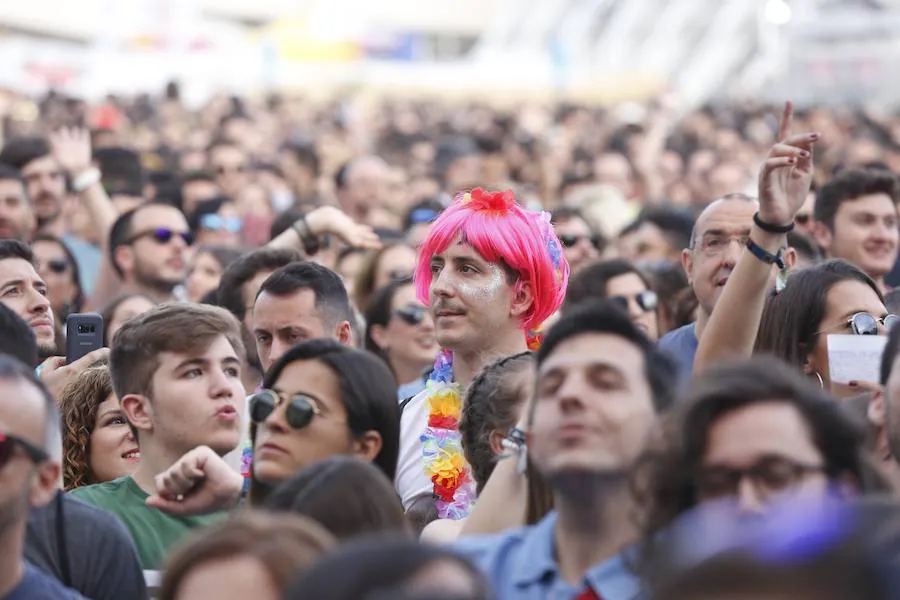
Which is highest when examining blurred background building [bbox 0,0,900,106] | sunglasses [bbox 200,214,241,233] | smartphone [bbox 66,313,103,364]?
blurred background building [bbox 0,0,900,106]

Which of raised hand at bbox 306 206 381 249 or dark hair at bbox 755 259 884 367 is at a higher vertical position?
raised hand at bbox 306 206 381 249

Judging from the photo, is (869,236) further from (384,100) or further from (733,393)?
(384,100)

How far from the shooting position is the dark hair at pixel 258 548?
3.23 m

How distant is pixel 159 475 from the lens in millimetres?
4750

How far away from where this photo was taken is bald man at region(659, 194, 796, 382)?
627 centimetres

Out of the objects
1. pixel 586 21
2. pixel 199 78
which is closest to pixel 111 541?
pixel 199 78

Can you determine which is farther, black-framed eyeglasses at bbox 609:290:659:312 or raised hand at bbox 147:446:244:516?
black-framed eyeglasses at bbox 609:290:659:312

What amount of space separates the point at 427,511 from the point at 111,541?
1.32 metres

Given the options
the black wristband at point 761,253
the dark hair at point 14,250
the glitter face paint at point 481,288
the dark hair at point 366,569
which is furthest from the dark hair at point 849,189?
the dark hair at point 366,569

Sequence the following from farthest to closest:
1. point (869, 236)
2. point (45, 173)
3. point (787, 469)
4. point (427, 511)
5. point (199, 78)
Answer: point (199, 78)
point (45, 173)
point (869, 236)
point (427, 511)
point (787, 469)

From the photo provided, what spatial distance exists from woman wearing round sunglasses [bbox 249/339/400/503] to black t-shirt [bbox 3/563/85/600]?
0.66m

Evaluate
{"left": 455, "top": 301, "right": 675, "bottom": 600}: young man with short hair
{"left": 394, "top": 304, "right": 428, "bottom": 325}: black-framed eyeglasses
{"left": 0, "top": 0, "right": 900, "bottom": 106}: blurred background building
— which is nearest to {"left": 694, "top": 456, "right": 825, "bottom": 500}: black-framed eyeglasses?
{"left": 455, "top": 301, "right": 675, "bottom": 600}: young man with short hair

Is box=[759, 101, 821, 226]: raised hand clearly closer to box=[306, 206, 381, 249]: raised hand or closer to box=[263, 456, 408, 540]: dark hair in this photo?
box=[263, 456, 408, 540]: dark hair

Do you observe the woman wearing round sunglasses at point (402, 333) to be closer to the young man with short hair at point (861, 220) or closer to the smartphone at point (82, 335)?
the young man with short hair at point (861, 220)
